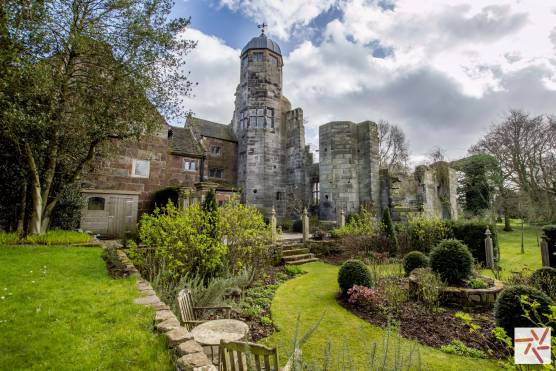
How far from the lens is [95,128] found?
9.01m

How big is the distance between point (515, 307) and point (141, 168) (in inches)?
560

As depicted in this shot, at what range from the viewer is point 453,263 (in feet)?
20.5

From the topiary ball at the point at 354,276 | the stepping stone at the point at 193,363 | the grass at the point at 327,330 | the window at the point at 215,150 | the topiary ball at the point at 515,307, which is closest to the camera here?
the stepping stone at the point at 193,363

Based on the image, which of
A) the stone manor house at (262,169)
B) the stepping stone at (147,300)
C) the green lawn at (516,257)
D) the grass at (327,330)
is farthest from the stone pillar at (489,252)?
the stepping stone at (147,300)

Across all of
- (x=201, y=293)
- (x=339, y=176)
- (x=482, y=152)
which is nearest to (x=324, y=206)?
(x=339, y=176)

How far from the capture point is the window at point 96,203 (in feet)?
38.9

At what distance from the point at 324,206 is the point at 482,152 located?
1623 cm

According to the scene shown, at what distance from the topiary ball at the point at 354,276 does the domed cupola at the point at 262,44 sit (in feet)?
61.8

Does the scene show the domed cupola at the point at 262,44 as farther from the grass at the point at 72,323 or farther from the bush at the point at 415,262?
the grass at the point at 72,323

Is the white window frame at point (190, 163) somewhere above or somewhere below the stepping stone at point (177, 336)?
above

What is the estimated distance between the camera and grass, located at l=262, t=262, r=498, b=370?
381 centimetres

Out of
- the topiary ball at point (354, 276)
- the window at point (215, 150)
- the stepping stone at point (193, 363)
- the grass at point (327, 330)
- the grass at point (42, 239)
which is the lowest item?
the grass at point (327, 330)

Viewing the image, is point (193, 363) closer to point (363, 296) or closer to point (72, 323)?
point (72, 323)

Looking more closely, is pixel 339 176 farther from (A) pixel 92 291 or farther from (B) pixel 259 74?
(A) pixel 92 291
